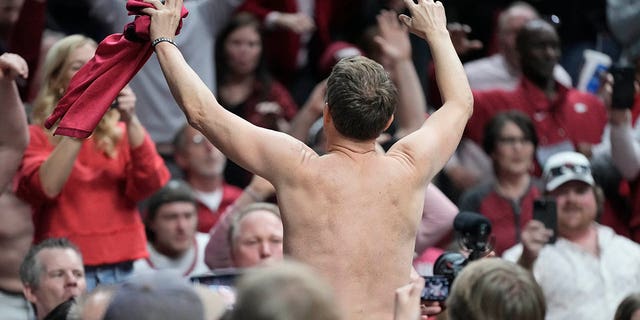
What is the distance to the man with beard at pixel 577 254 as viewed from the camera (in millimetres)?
6742

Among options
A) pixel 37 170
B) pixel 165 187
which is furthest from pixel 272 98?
pixel 37 170

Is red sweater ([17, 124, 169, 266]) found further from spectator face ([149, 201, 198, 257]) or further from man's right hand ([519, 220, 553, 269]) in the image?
man's right hand ([519, 220, 553, 269])

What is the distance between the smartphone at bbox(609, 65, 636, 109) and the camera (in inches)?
305

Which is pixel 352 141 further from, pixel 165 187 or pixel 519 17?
pixel 519 17

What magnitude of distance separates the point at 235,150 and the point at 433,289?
1027 mm

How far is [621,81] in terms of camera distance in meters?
7.76

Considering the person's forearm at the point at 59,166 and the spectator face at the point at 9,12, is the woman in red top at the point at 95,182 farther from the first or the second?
the spectator face at the point at 9,12

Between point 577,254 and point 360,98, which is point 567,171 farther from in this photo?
point 360,98

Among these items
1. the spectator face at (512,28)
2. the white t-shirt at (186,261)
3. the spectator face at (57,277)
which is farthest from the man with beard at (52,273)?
the spectator face at (512,28)

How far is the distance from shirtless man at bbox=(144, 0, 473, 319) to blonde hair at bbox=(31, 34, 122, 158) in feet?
7.17

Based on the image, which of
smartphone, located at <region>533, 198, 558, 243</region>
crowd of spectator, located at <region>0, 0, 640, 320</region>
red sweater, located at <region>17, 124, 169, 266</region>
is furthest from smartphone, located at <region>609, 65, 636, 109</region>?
red sweater, located at <region>17, 124, 169, 266</region>

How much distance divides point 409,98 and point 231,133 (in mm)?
3851

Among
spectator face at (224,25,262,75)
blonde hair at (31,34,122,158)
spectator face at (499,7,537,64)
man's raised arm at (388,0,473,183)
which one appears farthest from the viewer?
spectator face at (499,7,537,64)

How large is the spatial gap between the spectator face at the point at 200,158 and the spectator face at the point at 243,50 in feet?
2.80
